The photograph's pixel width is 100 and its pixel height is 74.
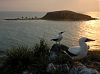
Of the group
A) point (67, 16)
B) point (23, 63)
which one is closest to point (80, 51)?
point (23, 63)

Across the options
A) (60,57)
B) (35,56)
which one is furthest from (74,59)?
(35,56)

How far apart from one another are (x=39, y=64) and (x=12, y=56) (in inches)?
65.7

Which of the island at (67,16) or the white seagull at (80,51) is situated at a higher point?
the white seagull at (80,51)

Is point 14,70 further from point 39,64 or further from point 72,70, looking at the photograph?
point 72,70

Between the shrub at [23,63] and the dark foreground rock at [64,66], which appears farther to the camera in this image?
the shrub at [23,63]

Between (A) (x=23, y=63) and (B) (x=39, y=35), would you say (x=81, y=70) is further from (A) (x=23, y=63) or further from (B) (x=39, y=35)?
(B) (x=39, y=35)

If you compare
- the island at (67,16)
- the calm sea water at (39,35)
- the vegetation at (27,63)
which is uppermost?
the vegetation at (27,63)

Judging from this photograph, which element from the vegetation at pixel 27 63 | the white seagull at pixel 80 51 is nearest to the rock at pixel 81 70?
the white seagull at pixel 80 51

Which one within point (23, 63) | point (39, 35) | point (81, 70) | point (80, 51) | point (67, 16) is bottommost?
point (67, 16)

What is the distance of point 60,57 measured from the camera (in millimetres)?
12383

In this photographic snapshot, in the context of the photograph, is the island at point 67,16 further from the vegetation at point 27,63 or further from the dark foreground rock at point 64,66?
the dark foreground rock at point 64,66

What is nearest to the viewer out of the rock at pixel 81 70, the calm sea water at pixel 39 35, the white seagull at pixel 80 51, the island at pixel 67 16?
the rock at pixel 81 70

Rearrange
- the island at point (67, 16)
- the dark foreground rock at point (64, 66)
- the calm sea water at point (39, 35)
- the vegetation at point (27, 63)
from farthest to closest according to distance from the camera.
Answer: the island at point (67, 16) → the calm sea water at point (39, 35) → the vegetation at point (27, 63) → the dark foreground rock at point (64, 66)

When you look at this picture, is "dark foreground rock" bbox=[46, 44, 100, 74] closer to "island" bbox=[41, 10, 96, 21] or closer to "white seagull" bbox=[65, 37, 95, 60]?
"white seagull" bbox=[65, 37, 95, 60]
